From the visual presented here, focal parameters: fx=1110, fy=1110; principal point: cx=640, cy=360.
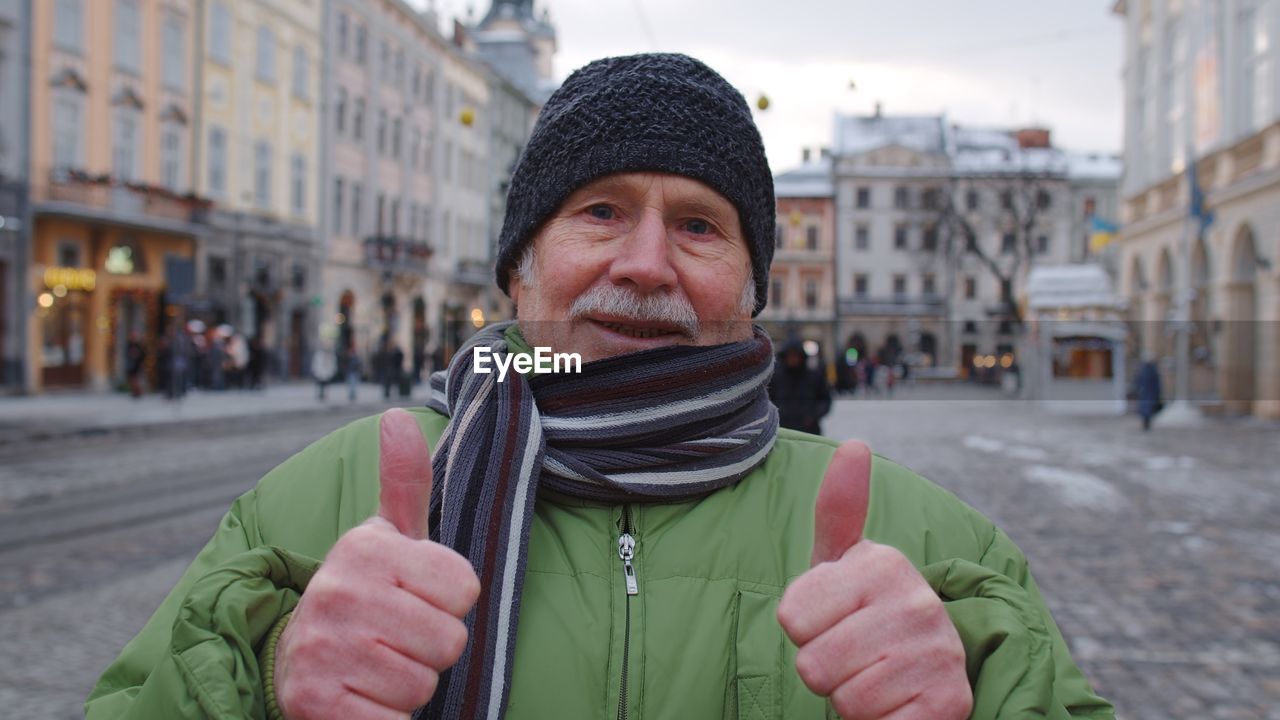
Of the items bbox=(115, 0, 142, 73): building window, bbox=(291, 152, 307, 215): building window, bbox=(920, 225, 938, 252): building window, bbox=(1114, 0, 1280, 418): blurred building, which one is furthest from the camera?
bbox=(920, 225, 938, 252): building window

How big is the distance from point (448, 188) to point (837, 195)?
32120mm

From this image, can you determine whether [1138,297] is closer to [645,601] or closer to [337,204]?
[337,204]

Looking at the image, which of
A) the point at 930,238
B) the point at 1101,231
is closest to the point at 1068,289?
the point at 1101,231

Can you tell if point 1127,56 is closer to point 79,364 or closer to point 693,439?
point 79,364

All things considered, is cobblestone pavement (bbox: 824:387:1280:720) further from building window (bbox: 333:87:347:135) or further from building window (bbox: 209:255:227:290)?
building window (bbox: 333:87:347:135)

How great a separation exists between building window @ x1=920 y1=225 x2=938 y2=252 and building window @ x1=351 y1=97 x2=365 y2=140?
2885 centimetres

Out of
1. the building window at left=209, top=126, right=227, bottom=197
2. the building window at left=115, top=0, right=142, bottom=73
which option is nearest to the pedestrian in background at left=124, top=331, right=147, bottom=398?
the building window at left=209, top=126, right=227, bottom=197

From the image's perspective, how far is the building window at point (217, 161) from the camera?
31875 millimetres

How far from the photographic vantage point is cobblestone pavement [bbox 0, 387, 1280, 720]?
5.17 metres

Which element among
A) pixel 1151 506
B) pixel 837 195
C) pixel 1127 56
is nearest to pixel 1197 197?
pixel 1127 56

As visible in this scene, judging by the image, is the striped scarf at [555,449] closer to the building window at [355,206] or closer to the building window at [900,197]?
the building window at [355,206]

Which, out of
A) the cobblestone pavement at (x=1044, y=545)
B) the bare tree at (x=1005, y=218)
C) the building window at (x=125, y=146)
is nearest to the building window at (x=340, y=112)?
the building window at (x=125, y=146)

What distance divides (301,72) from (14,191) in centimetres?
1317

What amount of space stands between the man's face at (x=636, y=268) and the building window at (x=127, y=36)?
29881 millimetres
